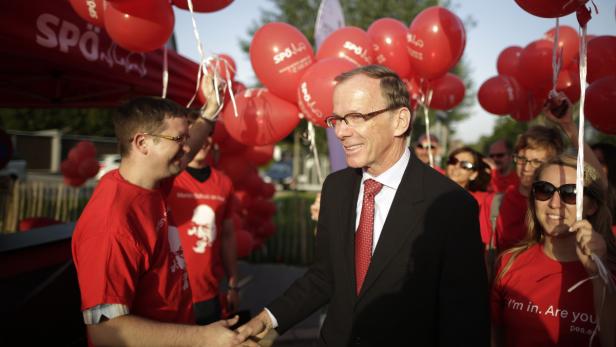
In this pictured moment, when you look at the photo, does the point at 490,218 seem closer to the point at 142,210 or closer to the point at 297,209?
the point at 142,210

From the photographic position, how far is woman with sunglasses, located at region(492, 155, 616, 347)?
1624 millimetres

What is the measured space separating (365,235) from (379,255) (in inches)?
5.3

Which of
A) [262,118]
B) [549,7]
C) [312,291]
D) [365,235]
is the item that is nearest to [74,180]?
[262,118]

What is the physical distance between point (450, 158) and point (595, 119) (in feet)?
3.54

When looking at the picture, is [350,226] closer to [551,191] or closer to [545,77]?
[551,191]

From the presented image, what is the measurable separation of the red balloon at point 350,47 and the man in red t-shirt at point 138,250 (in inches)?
62.6

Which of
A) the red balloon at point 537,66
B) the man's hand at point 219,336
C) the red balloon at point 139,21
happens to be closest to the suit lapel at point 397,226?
the man's hand at point 219,336

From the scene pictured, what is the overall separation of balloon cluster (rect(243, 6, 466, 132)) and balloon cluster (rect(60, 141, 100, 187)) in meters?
4.49

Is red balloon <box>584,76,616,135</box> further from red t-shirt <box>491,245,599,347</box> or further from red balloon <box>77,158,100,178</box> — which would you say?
red balloon <box>77,158,100,178</box>

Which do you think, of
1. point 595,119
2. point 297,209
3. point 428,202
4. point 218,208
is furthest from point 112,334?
point 297,209

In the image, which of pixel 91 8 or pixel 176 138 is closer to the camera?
pixel 176 138

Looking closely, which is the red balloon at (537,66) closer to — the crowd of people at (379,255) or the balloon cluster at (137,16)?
the crowd of people at (379,255)

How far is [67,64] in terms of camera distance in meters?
3.29

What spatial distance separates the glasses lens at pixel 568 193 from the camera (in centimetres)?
175
